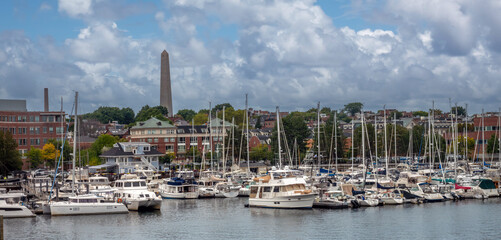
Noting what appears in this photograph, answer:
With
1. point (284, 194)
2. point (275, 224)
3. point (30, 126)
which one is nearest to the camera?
point (275, 224)

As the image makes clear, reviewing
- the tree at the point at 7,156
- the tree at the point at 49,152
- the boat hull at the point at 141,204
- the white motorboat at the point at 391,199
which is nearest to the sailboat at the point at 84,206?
the boat hull at the point at 141,204

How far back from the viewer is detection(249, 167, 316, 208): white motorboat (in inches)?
2648

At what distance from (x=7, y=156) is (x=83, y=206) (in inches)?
1406

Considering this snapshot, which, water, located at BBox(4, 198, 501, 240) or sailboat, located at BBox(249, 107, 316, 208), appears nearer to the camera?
water, located at BBox(4, 198, 501, 240)

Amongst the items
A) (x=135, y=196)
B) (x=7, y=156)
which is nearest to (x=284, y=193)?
(x=135, y=196)

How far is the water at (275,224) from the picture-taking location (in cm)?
5400

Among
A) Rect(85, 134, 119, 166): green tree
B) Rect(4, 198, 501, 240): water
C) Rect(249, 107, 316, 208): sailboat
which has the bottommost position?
Rect(4, 198, 501, 240): water

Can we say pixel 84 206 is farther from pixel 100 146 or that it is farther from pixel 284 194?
pixel 100 146

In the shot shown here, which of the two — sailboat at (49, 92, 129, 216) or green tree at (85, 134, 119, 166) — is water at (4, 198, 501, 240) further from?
green tree at (85, 134, 119, 166)

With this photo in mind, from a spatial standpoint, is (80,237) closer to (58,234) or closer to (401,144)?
(58,234)

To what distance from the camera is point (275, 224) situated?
59.6 m

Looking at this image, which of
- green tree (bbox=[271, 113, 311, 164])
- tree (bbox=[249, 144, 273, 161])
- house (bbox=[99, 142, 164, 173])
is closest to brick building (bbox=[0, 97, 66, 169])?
house (bbox=[99, 142, 164, 173])

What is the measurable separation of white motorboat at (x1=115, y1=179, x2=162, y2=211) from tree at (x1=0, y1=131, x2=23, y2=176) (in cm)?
2872

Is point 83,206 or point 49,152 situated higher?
point 49,152
